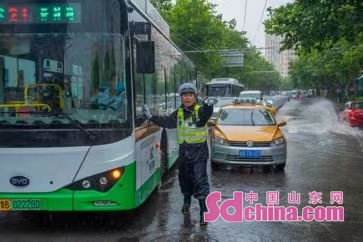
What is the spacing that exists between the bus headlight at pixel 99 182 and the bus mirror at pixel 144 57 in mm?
1253

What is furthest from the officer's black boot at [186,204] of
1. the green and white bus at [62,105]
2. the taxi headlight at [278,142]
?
the taxi headlight at [278,142]

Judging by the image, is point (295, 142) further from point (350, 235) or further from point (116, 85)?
point (116, 85)

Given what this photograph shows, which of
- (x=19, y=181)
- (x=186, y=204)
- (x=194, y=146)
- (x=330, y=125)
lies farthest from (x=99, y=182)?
(x=330, y=125)

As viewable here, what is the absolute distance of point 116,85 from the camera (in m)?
6.02

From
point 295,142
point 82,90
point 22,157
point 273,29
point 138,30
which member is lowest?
point 295,142

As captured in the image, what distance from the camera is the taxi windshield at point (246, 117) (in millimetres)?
12258

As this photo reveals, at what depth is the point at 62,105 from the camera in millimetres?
5852

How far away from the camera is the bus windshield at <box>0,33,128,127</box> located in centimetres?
586

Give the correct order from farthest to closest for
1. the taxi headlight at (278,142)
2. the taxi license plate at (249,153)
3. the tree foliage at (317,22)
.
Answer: the tree foliage at (317,22) → the taxi headlight at (278,142) → the taxi license plate at (249,153)

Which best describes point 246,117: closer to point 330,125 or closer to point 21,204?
point 21,204

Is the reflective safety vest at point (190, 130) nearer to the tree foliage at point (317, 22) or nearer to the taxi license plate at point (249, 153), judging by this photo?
the taxi license plate at point (249, 153)

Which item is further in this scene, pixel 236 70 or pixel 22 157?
pixel 236 70

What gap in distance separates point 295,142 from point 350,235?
12.1 m

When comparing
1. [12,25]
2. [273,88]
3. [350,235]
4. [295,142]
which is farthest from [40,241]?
[273,88]
